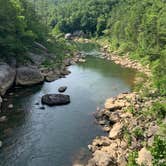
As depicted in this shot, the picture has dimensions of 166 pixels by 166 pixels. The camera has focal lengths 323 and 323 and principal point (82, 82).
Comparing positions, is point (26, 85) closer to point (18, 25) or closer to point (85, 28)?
point (18, 25)

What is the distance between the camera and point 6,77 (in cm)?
3872

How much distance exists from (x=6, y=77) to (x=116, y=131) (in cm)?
1698

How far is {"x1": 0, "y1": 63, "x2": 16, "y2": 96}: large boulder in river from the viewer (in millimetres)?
37344

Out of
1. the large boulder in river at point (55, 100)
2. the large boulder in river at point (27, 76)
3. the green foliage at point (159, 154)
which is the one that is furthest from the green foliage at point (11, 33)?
the green foliage at point (159, 154)

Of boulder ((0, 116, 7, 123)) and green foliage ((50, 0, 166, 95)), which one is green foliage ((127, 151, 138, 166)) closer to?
boulder ((0, 116, 7, 123))

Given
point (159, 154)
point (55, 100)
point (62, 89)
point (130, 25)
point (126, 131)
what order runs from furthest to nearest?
point (130, 25), point (62, 89), point (55, 100), point (126, 131), point (159, 154)

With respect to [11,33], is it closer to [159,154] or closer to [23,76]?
[23,76]

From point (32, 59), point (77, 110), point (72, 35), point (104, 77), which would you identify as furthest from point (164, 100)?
point (72, 35)

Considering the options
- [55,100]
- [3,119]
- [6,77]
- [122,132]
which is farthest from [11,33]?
[122,132]

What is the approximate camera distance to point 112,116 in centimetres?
3158

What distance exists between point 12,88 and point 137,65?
25.1 metres

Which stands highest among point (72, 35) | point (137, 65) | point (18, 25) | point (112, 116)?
point (18, 25)

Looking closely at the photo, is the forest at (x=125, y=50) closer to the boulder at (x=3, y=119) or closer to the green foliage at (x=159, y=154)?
the green foliage at (x=159, y=154)

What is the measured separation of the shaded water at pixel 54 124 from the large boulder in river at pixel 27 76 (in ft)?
3.62
